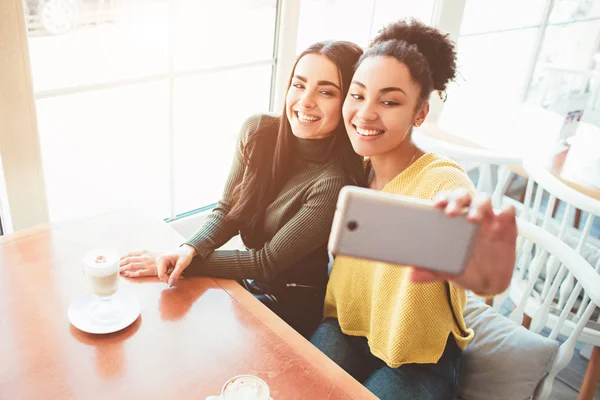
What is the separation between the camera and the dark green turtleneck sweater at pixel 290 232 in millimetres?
1204

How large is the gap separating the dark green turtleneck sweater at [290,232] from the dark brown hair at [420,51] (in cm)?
28

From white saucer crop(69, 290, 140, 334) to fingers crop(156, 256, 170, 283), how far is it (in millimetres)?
79

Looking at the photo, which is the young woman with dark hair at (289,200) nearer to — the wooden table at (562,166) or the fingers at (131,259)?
the fingers at (131,259)

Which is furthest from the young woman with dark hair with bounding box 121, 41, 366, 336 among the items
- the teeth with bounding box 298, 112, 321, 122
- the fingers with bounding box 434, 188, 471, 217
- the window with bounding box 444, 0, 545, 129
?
the window with bounding box 444, 0, 545, 129

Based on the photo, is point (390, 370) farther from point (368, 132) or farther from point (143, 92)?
point (143, 92)

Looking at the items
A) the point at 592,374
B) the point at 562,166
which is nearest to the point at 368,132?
the point at 592,374

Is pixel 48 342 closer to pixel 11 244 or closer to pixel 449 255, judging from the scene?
pixel 11 244

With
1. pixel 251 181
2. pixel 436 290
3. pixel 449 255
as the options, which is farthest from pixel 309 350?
pixel 251 181

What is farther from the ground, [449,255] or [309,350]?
[449,255]

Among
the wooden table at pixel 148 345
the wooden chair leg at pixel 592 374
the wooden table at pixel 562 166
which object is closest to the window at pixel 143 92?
the wooden table at pixel 148 345

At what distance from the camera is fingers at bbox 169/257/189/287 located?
3.66 feet

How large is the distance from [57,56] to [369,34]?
4.35ft

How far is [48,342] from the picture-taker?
92cm

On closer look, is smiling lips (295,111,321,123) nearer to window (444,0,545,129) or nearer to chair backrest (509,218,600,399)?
chair backrest (509,218,600,399)
